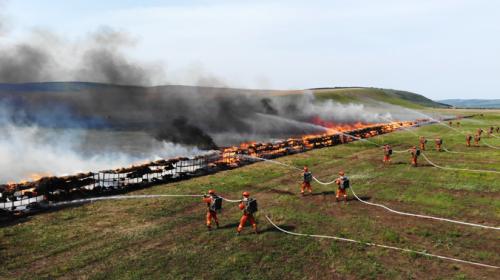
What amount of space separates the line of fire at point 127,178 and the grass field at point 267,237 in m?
2.43

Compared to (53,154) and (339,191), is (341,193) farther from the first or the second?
(53,154)

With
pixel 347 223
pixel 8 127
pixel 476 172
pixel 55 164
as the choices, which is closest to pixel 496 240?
pixel 347 223

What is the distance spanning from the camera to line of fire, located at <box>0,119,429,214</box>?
27422 mm

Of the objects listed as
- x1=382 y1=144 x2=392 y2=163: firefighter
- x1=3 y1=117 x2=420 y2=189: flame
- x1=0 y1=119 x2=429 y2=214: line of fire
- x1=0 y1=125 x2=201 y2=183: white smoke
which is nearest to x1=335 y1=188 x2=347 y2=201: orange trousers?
x1=0 y1=119 x2=429 y2=214: line of fire

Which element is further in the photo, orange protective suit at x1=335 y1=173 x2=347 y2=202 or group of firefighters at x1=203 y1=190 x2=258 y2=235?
orange protective suit at x1=335 y1=173 x2=347 y2=202

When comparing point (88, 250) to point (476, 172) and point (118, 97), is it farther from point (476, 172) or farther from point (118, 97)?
A: point (118, 97)

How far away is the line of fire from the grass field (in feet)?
7.97

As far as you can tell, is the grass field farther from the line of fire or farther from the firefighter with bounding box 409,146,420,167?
the firefighter with bounding box 409,146,420,167

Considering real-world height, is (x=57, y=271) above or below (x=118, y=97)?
below

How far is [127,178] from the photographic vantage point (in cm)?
3400

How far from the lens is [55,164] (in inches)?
1715

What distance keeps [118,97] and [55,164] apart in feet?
159

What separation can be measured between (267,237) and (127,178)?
17443mm

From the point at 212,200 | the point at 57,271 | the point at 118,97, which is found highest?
the point at 118,97
